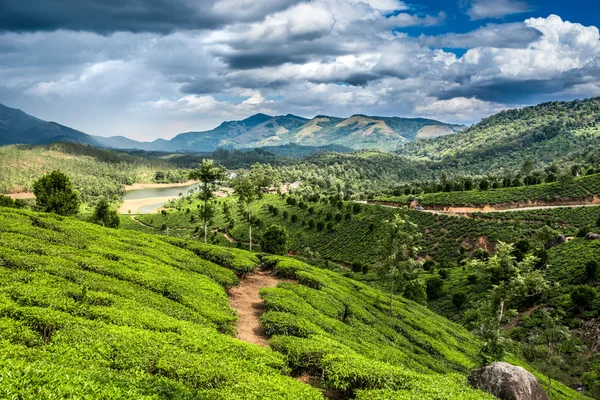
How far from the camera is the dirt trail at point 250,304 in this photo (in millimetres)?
18562

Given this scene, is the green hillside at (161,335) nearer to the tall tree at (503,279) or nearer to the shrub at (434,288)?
the tall tree at (503,279)

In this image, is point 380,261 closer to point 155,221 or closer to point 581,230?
point 581,230

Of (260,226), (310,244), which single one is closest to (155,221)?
(260,226)

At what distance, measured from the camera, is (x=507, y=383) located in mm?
15438

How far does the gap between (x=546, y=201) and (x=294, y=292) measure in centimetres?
8516

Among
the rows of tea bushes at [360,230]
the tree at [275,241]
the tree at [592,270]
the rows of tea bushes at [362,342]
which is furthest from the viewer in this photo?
the rows of tea bushes at [360,230]

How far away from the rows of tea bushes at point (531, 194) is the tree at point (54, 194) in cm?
8496

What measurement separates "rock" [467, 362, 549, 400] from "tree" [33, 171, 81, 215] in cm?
5416

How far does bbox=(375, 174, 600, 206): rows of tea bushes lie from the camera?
79.8 metres

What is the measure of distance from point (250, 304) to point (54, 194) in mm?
41205

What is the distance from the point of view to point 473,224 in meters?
75.3

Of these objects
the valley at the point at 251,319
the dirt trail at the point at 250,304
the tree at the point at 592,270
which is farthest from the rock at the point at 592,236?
the dirt trail at the point at 250,304

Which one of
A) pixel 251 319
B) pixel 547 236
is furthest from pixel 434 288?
pixel 251 319

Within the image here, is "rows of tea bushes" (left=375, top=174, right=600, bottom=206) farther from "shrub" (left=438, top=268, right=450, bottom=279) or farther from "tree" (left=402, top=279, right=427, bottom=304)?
"tree" (left=402, top=279, right=427, bottom=304)
